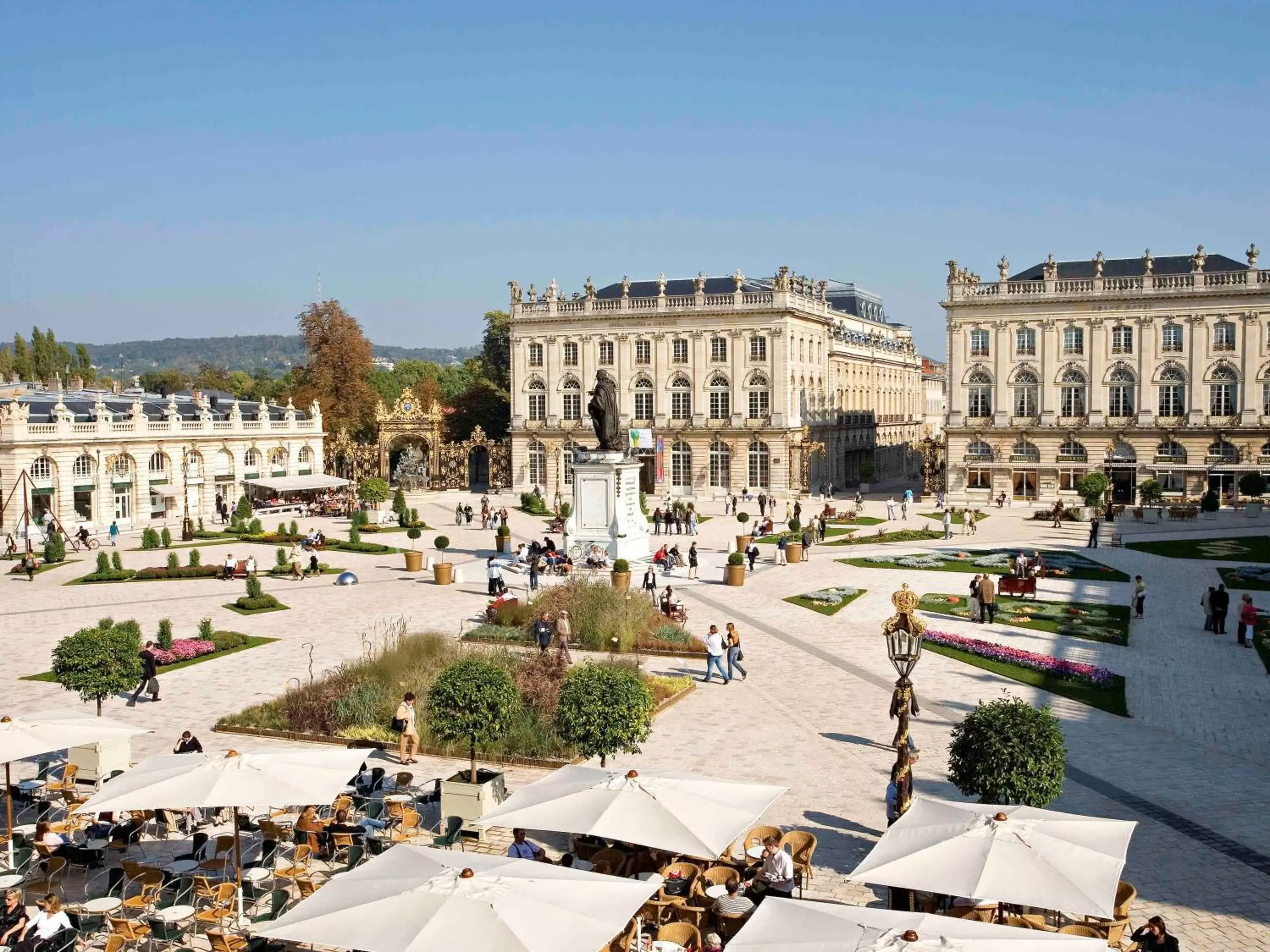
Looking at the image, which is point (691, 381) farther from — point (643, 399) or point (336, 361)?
point (336, 361)

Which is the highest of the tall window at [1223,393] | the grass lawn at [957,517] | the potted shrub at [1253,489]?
the tall window at [1223,393]

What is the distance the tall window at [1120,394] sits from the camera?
68688 mm

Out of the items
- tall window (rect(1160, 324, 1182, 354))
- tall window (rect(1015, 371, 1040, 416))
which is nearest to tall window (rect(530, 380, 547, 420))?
tall window (rect(1015, 371, 1040, 416))

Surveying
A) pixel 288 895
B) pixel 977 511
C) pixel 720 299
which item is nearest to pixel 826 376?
pixel 720 299

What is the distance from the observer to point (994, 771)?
15.1m

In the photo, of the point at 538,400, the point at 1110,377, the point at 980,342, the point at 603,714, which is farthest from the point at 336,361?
the point at 603,714

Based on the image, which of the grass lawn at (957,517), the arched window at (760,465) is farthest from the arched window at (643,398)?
the grass lawn at (957,517)

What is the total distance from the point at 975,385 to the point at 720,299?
55.4 ft

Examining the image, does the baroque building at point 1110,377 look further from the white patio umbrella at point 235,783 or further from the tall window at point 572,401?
the white patio umbrella at point 235,783

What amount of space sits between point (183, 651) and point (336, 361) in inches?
2473

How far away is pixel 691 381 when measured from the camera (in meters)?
78.8

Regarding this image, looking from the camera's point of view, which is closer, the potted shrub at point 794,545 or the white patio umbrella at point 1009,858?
the white patio umbrella at point 1009,858

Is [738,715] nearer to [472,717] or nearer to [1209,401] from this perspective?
[472,717]

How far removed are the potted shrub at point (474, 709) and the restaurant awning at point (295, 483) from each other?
52510mm
